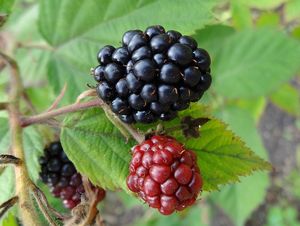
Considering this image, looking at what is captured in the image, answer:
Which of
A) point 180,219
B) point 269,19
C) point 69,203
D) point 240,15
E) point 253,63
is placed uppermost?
point 69,203

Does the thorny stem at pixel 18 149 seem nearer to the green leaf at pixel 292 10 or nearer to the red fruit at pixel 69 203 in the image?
the red fruit at pixel 69 203

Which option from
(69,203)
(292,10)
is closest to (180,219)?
(292,10)

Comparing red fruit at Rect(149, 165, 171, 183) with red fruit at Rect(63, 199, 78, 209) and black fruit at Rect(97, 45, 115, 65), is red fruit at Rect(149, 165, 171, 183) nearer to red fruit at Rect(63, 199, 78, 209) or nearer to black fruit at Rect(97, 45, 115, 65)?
black fruit at Rect(97, 45, 115, 65)

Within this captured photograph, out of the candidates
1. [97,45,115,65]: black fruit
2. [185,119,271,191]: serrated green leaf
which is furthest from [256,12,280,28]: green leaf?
[97,45,115,65]: black fruit

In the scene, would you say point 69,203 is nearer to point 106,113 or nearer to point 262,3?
point 106,113

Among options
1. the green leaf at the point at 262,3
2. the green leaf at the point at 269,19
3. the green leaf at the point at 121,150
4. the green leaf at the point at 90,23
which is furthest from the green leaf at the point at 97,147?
the green leaf at the point at 269,19

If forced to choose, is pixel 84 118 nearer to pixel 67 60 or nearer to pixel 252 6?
pixel 67 60
